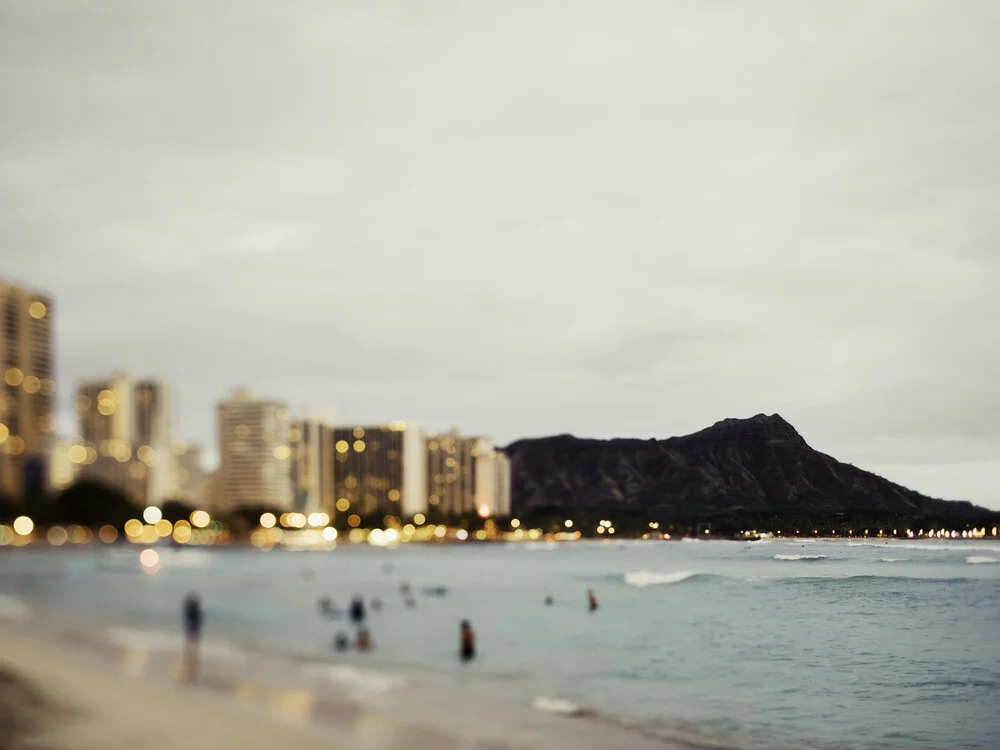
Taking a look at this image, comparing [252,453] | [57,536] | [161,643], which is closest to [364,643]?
[161,643]

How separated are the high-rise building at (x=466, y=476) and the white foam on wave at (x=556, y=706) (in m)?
1.73

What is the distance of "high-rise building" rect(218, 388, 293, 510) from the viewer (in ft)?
17.5

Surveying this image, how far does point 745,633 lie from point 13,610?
18.6 ft

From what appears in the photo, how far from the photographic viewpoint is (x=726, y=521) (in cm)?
546

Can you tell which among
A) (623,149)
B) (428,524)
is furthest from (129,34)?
(428,524)

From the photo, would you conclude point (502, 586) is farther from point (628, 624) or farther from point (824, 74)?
point (824, 74)

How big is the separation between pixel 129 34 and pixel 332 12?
1.24 m

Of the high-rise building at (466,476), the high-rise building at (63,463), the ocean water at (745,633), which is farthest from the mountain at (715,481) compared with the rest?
the high-rise building at (63,463)

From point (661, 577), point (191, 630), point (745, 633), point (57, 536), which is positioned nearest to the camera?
point (57, 536)

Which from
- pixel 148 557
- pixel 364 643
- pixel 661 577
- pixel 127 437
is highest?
pixel 127 437

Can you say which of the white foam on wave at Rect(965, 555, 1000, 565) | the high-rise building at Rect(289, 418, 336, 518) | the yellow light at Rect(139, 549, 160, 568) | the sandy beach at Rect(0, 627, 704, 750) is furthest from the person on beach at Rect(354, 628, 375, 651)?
→ the white foam on wave at Rect(965, 555, 1000, 565)

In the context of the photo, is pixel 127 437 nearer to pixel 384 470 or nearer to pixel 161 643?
pixel 384 470

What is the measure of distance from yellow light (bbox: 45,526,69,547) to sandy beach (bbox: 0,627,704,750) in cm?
105

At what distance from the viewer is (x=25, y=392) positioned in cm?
480
